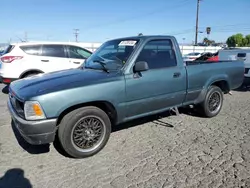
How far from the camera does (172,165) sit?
3.18 m

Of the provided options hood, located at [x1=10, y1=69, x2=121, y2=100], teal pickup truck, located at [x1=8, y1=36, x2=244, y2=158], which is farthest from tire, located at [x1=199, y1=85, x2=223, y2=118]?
hood, located at [x1=10, y1=69, x2=121, y2=100]

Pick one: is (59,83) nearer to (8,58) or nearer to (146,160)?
(146,160)

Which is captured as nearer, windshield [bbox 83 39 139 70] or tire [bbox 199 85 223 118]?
windshield [bbox 83 39 139 70]

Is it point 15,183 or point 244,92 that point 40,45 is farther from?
point 244,92

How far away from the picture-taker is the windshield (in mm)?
3736

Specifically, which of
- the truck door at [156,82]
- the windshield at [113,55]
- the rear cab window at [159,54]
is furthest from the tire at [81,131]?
the rear cab window at [159,54]

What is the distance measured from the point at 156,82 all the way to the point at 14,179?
258cm

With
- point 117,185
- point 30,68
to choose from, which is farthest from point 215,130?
point 30,68

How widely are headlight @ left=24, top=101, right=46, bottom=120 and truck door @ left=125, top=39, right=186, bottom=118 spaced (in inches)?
53.3

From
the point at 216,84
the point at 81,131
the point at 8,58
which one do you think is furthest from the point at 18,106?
the point at 8,58

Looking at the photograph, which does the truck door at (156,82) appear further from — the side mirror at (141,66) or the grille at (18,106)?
the grille at (18,106)

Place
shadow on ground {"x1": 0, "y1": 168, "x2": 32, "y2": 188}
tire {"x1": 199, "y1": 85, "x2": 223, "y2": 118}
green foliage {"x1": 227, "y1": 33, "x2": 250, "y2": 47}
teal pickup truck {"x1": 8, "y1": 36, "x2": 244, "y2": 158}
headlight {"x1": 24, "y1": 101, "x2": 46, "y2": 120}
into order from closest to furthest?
shadow on ground {"x1": 0, "y1": 168, "x2": 32, "y2": 188}, headlight {"x1": 24, "y1": 101, "x2": 46, "y2": 120}, teal pickup truck {"x1": 8, "y1": 36, "x2": 244, "y2": 158}, tire {"x1": 199, "y1": 85, "x2": 223, "y2": 118}, green foliage {"x1": 227, "y1": 33, "x2": 250, "y2": 47}

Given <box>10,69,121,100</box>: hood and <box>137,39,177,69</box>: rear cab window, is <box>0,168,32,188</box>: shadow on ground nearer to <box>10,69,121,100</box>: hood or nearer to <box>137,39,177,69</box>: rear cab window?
<box>10,69,121,100</box>: hood

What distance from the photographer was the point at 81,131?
334 centimetres
